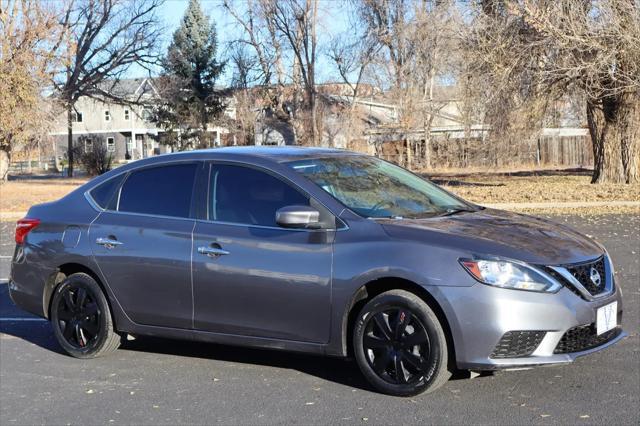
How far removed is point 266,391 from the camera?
5.62 metres

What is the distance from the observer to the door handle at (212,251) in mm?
5836

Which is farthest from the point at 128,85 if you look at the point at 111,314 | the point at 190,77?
the point at 111,314

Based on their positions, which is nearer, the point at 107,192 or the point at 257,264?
the point at 257,264

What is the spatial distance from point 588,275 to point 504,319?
71 centimetres

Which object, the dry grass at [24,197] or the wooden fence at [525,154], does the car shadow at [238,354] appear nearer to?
the dry grass at [24,197]

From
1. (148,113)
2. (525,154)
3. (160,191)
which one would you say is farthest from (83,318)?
(148,113)

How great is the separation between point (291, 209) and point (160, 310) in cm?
142

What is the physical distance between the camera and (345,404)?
5273mm

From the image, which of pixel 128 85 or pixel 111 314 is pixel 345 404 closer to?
pixel 111 314

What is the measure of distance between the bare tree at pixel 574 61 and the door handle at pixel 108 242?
55.4ft

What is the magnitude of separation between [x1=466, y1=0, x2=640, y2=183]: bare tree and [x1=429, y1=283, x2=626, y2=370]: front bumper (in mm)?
17185

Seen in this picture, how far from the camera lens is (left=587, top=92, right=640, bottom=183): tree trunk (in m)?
24.8

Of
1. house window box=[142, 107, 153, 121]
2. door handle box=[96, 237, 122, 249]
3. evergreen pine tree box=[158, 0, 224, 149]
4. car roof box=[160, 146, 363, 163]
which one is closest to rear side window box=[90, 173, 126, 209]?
door handle box=[96, 237, 122, 249]

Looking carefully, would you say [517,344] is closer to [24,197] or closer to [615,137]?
[615,137]
